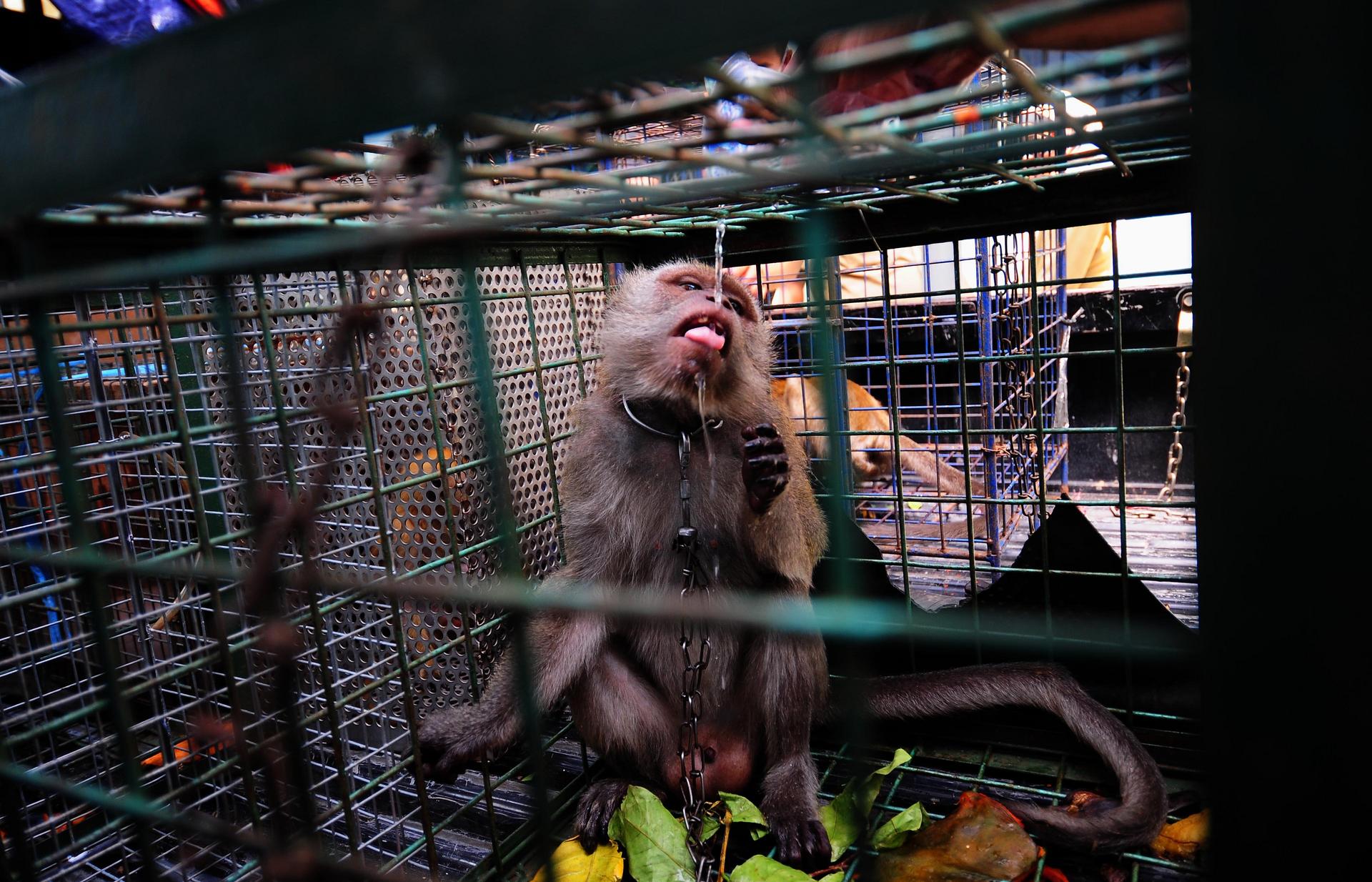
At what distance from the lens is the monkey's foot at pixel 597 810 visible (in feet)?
7.40

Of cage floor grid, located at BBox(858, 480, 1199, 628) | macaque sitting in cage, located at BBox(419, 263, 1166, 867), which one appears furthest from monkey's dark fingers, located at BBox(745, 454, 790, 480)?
cage floor grid, located at BBox(858, 480, 1199, 628)

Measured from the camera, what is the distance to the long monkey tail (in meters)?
2.01

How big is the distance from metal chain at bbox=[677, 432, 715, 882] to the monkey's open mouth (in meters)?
0.29

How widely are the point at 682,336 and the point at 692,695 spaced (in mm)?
1003

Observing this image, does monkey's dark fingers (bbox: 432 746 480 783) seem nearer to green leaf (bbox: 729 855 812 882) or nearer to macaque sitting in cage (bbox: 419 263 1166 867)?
macaque sitting in cage (bbox: 419 263 1166 867)

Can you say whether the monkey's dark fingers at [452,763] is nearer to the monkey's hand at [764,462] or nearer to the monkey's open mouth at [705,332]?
the monkey's hand at [764,462]

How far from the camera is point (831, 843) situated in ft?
7.23

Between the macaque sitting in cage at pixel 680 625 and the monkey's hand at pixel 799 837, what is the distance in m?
0.02

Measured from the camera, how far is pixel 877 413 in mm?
4988

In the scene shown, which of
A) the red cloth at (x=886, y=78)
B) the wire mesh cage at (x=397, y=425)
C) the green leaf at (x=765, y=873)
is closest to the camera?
the wire mesh cage at (x=397, y=425)

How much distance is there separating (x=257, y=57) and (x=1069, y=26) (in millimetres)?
834

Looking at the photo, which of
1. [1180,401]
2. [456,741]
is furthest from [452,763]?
[1180,401]

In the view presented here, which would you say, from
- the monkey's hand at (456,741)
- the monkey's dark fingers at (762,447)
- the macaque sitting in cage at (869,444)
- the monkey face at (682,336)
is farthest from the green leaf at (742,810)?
the macaque sitting in cage at (869,444)

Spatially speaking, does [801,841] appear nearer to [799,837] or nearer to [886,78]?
[799,837]
